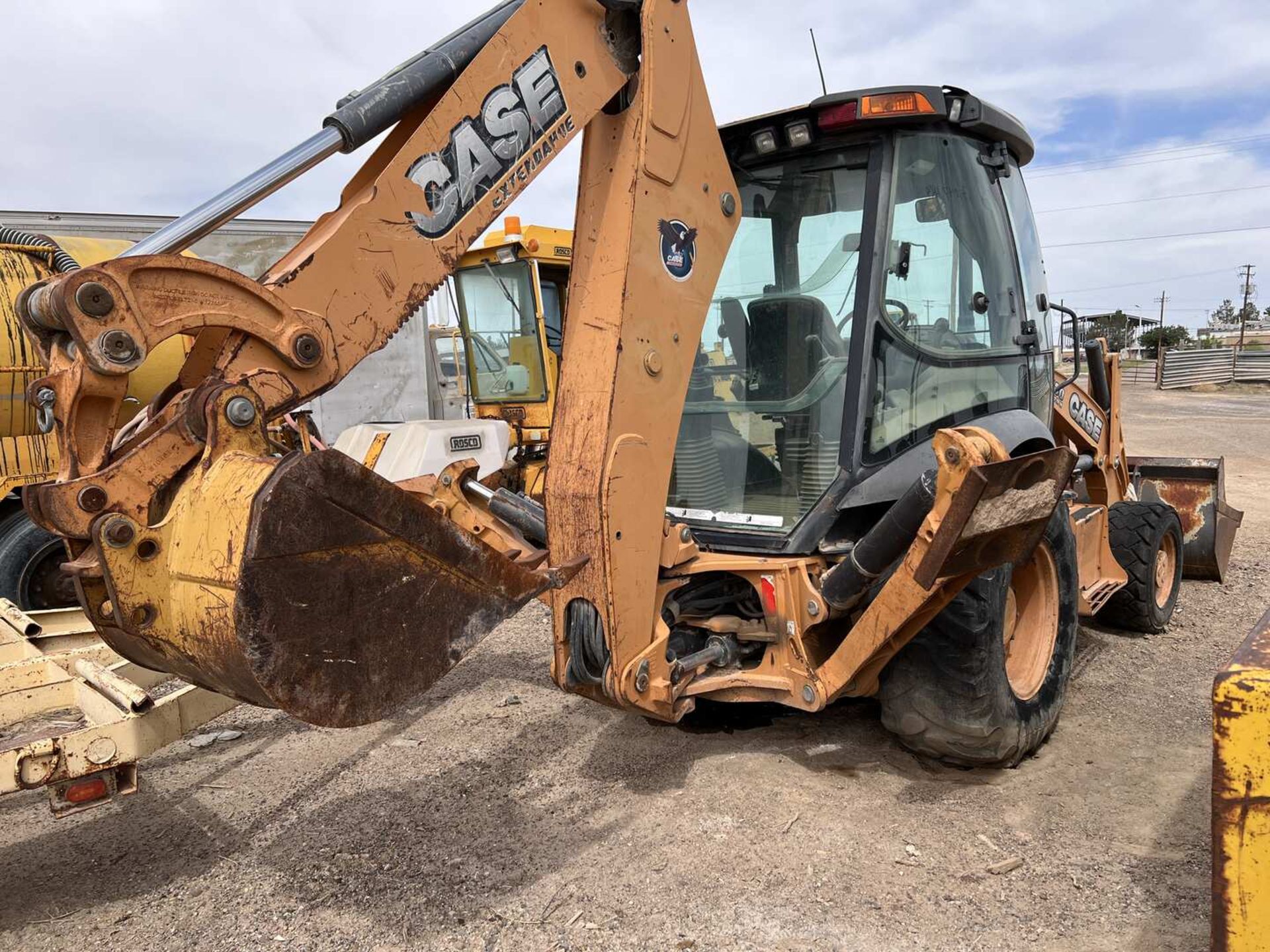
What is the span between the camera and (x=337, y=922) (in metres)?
2.58

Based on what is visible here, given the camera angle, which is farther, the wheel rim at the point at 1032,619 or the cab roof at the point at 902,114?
the wheel rim at the point at 1032,619

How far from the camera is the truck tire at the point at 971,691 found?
3098 mm

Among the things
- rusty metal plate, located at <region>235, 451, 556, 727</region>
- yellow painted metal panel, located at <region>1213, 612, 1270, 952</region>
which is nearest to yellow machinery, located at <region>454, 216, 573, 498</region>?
rusty metal plate, located at <region>235, 451, 556, 727</region>

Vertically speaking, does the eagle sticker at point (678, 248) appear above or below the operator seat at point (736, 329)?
above

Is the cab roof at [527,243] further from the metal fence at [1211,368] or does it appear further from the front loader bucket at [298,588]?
the metal fence at [1211,368]

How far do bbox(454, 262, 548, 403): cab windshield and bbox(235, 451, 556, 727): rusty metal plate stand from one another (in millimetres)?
6433

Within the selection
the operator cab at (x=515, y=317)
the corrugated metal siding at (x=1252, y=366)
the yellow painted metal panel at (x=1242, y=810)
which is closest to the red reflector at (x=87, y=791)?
the yellow painted metal panel at (x=1242, y=810)

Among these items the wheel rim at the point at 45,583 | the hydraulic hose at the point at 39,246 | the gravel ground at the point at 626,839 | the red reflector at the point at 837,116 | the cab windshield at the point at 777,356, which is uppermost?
the hydraulic hose at the point at 39,246

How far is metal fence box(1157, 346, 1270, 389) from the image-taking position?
29.8m

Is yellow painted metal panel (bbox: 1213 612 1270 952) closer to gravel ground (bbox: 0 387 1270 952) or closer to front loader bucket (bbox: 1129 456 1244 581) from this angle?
gravel ground (bbox: 0 387 1270 952)

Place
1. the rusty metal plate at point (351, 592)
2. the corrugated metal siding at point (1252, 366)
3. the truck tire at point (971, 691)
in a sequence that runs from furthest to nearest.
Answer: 1. the corrugated metal siding at point (1252, 366)
2. the truck tire at point (971, 691)
3. the rusty metal plate at point (351, 592)

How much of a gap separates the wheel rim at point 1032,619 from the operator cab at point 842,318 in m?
0.54

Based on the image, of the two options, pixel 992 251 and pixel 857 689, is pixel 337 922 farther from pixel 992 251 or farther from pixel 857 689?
pixel 992 251

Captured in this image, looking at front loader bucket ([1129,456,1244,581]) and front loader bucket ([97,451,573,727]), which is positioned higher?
front loader bucket ([97,451,573,727])
